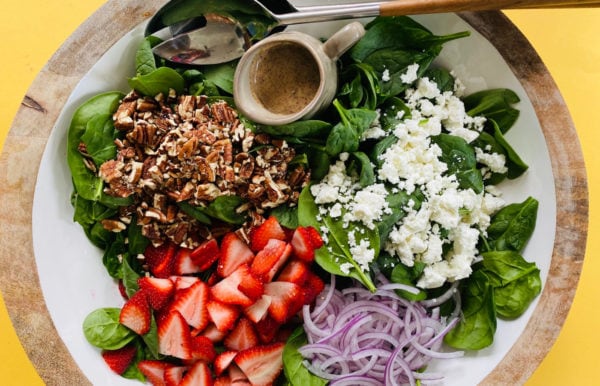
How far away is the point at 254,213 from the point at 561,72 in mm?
1228

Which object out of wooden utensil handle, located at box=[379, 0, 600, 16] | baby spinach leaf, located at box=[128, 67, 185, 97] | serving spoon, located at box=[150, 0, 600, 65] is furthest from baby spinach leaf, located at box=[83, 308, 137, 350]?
wooden utensil handle, located at box=[379, 0, 600, 16]

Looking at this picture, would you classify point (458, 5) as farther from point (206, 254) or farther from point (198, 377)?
point (198, 377)

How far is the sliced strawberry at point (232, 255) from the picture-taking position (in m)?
1.84

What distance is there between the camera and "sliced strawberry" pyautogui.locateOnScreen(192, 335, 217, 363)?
6.05ft

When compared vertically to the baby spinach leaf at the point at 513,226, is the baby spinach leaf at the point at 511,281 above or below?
below

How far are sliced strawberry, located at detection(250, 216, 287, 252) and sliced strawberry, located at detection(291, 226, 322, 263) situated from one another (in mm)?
57

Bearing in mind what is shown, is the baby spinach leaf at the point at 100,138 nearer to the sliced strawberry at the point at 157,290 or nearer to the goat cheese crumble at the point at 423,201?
the sliced strawberry at the point at 157,290

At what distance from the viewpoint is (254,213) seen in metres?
1.84

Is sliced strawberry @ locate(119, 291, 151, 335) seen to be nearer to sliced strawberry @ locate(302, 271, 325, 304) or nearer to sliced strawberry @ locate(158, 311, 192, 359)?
sliced strawberry @ locate(158, 311, 192, 359)

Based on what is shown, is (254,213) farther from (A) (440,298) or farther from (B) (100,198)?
(A) (440,298)

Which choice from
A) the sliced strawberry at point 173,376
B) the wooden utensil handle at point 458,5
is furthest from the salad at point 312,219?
the wooden utensil handle at point 458,5

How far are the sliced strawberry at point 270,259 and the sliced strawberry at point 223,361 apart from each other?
0.87 feet

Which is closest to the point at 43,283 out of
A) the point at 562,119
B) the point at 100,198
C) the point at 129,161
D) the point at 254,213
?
the point at 100,198

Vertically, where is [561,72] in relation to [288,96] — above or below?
above
